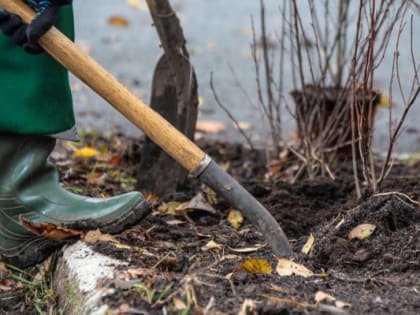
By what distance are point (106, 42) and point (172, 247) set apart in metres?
4.94

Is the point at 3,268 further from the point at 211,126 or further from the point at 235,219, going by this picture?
the point at 211,126

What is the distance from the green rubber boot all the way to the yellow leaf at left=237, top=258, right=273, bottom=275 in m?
0.46

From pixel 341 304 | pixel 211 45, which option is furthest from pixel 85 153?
Result: pixel 211 45

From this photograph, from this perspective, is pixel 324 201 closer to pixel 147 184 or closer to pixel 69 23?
pixel 147 184

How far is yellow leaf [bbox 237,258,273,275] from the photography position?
2.80 meters

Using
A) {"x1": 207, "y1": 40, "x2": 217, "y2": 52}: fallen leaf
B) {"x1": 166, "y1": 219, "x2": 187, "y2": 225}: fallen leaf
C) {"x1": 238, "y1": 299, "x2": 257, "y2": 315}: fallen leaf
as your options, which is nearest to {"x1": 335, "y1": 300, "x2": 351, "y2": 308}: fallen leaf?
{"x1": 238, "y1": 299, "x2": 257, "y2": 315}: fallen leaf

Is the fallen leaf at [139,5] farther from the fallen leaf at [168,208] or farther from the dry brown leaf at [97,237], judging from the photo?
the dry brown leaf at [97,237]

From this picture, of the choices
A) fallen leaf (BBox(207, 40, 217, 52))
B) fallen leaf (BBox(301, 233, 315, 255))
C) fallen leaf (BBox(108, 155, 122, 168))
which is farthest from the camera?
Result: fallen leaf (BBox(207, 40, 217, 52))

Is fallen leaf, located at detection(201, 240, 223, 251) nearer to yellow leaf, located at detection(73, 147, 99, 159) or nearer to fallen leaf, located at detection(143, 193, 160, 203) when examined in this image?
fallen leaf, located at detection(143, 193, 160, 203)

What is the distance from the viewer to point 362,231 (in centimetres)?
308

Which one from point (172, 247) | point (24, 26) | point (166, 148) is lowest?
point (172, 247)

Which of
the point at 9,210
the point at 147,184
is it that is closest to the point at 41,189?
the point at 9,210

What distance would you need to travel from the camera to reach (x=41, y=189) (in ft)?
10.7

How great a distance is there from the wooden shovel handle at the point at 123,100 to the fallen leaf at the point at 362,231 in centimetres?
55
